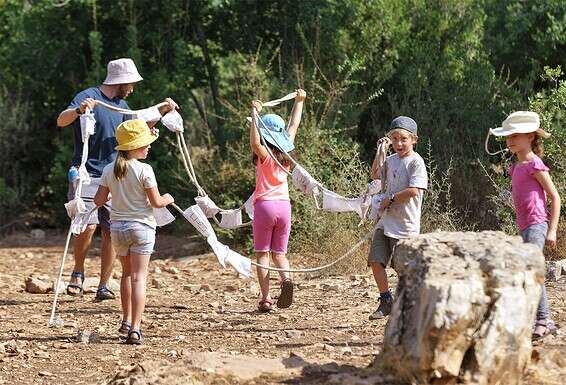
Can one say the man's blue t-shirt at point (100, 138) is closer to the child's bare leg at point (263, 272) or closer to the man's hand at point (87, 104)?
the man's hand at point (87, 104)

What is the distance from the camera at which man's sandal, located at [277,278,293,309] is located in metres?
8.28

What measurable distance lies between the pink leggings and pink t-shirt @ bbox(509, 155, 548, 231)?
84.8 inches

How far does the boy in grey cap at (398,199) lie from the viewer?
7484mm

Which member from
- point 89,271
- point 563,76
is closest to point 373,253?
point 89,271

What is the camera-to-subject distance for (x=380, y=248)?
25.1 ft

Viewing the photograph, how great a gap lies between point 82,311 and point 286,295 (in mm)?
1724

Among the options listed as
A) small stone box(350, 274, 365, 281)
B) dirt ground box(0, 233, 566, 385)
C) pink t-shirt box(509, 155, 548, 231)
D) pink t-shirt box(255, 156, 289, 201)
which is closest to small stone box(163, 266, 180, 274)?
dirt ground box(0, 233, 566, 385)

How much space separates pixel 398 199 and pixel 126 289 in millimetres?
1989

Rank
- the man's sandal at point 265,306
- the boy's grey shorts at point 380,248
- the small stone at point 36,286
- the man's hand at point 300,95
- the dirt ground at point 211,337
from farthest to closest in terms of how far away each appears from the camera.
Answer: the small stone at point 36,286 → the man's hand at point 300,95 → the man's sandal at point 265,306 → the boy's grey shorts at point 380,248 → the dirt ground at point 211,337

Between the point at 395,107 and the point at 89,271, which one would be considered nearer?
Result: the point at 89,271

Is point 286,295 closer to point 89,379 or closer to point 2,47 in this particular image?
point 89,379

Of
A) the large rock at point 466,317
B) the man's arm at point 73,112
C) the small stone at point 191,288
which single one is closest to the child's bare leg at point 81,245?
the man's arm at point 73,112

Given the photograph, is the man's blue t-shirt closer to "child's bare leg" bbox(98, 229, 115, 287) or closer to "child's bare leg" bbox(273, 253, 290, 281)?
"child's bare leg" bbox(98, 229, 115, 287)

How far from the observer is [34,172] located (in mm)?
14750
